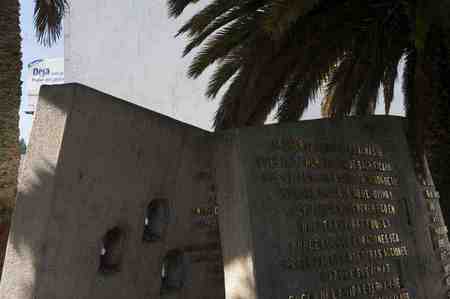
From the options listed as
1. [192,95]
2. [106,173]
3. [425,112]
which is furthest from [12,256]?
[192,95]

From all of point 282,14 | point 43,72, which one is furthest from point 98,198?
point 43,72

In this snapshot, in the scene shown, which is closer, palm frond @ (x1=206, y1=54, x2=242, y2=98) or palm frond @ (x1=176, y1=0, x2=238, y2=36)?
palm frond @ (x1=176, y1=0, x2=238, y2=36)

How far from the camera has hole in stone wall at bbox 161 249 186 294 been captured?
6750 millimetres

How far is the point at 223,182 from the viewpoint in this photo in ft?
18.3

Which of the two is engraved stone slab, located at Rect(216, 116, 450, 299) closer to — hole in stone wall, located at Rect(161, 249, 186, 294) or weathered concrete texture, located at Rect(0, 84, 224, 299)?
weathered concrete texture, located at Rect(0, 84, 224, 299)

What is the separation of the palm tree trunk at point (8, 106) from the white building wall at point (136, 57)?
1092 cm

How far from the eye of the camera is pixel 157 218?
6.43m

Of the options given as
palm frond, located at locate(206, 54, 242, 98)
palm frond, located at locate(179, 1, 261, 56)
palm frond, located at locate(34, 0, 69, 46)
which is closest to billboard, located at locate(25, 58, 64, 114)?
palm frond, located at locate(34, 0, 69, 46)

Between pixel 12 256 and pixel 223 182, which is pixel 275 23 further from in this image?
pixel 12 256

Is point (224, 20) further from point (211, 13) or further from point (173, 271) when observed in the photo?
point (173, 271)

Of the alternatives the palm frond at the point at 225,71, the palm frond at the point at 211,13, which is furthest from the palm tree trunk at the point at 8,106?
the palm frond at the point at 225,71

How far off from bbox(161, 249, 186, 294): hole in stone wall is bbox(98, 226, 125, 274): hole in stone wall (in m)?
1.06

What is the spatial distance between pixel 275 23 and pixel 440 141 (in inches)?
153

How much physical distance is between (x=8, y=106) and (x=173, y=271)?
Answer: 11.6ft
